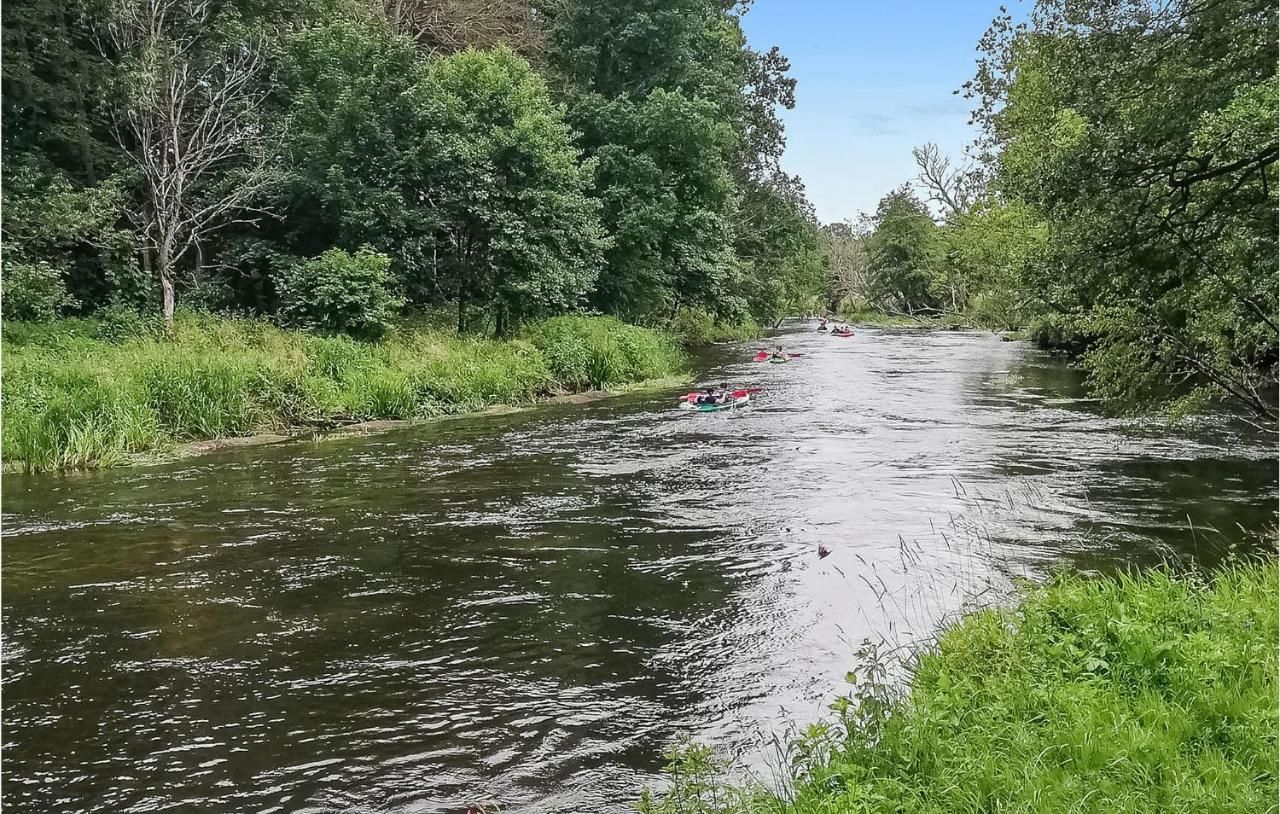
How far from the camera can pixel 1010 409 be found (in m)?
19.0

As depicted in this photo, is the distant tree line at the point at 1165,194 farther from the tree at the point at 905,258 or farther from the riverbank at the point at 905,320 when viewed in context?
the tree at the point at 905,258

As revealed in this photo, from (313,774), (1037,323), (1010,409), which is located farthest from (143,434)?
(1037,323)

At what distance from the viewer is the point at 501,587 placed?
26.2 feet

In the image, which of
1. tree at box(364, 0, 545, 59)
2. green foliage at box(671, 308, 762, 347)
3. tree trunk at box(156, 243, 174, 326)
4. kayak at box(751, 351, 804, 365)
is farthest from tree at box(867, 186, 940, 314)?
tree trunk at box(156, 243, 174, 326)

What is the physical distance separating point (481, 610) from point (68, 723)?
2923 mm

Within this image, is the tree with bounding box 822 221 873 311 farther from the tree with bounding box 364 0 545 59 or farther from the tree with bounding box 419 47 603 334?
the tree with bounding box 419 47 603 334

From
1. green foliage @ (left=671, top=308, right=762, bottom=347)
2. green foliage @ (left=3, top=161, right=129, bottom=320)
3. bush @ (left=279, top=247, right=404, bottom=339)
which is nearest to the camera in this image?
green foliage @ (left=3, top=161, right=129, bottom=320)

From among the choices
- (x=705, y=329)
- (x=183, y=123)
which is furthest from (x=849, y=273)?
(x=183, y=123)

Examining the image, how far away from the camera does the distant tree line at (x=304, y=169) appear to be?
19391mm

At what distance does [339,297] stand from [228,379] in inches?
177

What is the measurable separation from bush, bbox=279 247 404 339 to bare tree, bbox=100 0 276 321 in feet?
8.57

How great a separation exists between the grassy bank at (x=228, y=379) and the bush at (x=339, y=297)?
65cm

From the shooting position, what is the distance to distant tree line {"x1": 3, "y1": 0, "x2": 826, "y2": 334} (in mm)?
19391

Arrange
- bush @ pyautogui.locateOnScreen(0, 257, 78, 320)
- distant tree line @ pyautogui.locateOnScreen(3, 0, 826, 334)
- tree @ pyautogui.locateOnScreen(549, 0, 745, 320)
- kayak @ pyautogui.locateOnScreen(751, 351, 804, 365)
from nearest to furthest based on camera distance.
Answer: bush @ pyautogui.locateOnScreen(0, 257, 78, 320) < distant tree line @ pyautogui.locateOnScreen(3, 0, 826, 334) < tree @ pyautogui.locateOnScreen(549, 0, 745, 320) < kayak @ pyautogui.locateOnScreen(751, 351, 804, 365)
